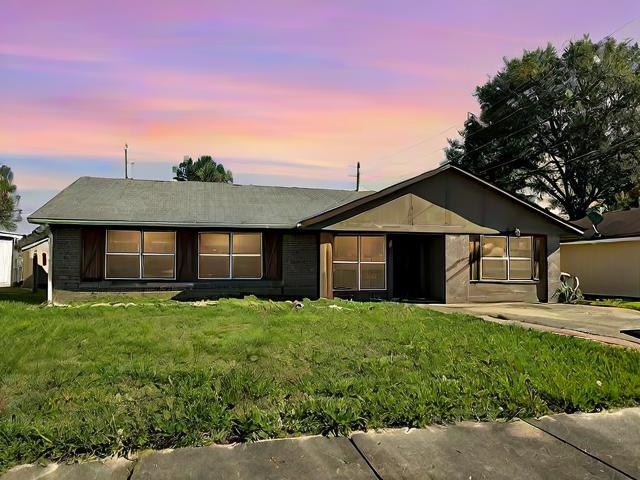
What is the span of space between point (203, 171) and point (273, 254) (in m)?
32.5

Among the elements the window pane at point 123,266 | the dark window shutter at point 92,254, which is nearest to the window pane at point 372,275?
the window pane at point 123,266

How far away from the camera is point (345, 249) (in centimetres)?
1738

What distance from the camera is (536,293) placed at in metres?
17.5

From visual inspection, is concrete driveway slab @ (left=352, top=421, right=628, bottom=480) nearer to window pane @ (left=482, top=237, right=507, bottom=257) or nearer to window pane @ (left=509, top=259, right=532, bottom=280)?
window pane @ (left=482, top=237, right=507, bottom=257)

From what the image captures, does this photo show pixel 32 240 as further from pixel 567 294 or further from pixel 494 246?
pixel 567 294

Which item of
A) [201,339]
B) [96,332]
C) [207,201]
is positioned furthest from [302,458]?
[207,201]

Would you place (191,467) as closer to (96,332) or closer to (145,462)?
(145,462)

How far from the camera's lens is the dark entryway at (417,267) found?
16.9 metres

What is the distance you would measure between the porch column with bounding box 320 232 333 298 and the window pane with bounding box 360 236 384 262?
225 centimetres

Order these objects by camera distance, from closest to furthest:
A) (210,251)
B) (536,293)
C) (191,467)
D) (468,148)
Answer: (191,467) < (210,251) < (536,293) < (468,148)

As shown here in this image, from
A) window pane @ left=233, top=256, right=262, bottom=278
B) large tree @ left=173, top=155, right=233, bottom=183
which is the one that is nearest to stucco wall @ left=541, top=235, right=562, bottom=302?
window pane @ left=233, top=256, right=262, bottom=278

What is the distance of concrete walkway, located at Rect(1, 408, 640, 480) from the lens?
3.88m

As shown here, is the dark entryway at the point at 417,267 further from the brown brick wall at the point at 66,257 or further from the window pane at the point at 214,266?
the brown brick wall at the point at 66,257

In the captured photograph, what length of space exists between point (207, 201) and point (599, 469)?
50.4 feet
